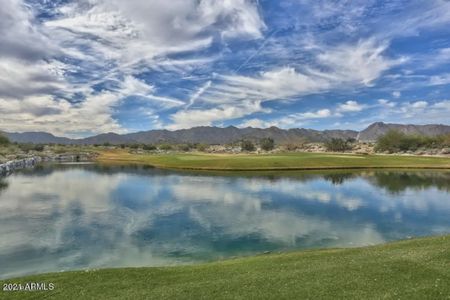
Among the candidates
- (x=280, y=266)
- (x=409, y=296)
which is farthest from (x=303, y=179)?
(x=409, y=296)

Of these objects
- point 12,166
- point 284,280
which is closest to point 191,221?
point 284,280

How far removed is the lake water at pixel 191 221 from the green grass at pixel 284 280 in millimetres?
7363

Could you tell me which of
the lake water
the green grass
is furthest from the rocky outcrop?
the green grass

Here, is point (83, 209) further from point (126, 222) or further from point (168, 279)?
point (168, 279)

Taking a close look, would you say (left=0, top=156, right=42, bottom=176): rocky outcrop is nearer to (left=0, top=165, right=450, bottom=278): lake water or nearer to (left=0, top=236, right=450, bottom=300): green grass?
(left=0, top=165, right=450, bottom=278): lake water

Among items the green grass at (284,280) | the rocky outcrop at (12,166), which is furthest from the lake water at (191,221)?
the rocky outcrop at (12,166)

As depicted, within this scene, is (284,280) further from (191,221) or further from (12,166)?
(12,166)

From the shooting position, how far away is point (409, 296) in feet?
48.8

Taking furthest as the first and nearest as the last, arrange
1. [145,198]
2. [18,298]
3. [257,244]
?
[145,198] → [257,244] → [18,298]

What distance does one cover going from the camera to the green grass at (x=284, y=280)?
1602cm

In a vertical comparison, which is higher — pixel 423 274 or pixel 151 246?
pixel 423 274

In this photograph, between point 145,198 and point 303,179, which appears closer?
point 145,198

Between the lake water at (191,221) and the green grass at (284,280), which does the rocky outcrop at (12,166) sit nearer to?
the lake water at (191,221)

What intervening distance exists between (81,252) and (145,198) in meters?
29.8
